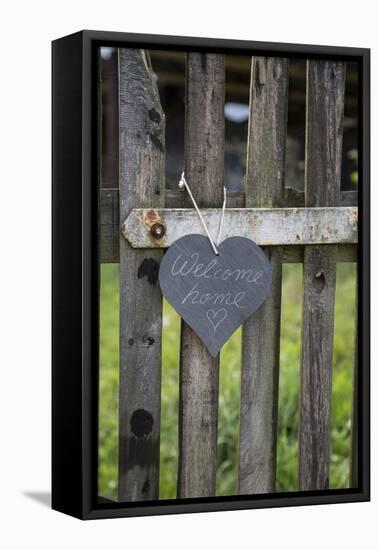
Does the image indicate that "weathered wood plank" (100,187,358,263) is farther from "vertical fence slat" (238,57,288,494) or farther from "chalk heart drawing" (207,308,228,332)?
"chalk heart drawing" (207,308,228,332)

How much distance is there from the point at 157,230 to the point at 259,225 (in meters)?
0.32

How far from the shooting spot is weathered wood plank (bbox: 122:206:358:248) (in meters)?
3.09

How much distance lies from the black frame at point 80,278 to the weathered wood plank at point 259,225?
17 cm

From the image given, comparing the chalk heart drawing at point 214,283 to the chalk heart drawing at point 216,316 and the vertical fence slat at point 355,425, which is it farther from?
the vertical fence slat at point 355,425

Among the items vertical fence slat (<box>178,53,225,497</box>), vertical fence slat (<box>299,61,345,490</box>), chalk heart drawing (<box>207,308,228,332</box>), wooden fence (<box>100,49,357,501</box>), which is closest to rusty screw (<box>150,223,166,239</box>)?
wooden fence (<box>100,49,357,501</box>)

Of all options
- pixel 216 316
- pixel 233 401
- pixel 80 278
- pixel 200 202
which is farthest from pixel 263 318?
pixel 233 401

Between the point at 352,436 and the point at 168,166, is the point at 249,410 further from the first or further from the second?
the point at 168,166

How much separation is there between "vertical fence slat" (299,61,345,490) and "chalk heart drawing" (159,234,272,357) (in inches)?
8.7

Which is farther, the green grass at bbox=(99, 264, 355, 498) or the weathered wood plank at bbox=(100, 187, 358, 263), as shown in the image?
the green grass at bbox=(99, 264, 355, 498)

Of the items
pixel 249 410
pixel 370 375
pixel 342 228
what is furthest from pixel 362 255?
pixel 249 410

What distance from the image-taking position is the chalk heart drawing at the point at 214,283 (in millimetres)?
3111

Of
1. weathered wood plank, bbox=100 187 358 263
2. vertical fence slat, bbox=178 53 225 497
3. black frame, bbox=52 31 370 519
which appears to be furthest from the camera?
vertical fence slat, bbox=178 53 225 497

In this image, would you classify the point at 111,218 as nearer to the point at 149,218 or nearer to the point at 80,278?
the point at 149,218

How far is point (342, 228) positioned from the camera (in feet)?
11.0
